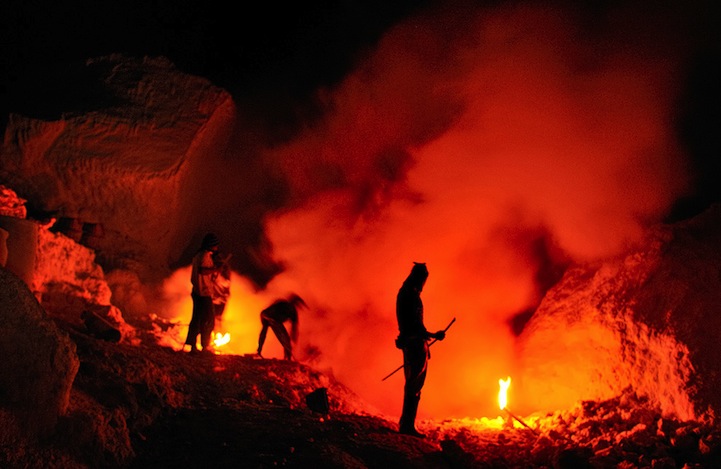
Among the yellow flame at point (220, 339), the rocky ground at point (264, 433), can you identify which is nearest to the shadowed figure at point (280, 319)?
the yellow flame at point (220, 339)

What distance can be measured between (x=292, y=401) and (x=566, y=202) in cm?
519

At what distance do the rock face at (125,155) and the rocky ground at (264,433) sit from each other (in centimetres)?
421

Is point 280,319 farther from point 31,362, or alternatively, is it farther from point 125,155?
point 31,362

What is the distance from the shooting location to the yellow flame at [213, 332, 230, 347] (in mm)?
9562

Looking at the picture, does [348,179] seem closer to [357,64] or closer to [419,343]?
[357,64]

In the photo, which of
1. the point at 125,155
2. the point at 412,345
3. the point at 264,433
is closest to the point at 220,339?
the point at 125,155

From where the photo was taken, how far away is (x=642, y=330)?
6680mm

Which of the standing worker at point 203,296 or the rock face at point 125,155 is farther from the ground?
the rock face at point 125,155

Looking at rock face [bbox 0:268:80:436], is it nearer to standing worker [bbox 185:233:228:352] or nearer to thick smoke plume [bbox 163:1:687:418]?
standing worker [bbox 185:233:228:352]

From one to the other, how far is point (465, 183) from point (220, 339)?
5.40 m

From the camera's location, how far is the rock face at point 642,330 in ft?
19.4

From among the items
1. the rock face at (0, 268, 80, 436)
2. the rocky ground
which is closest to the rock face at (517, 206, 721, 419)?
the rocky ground

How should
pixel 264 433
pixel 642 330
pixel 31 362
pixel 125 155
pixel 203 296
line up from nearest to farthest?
1. pixel 31 362
2. pixel 264 433
3. pixel 642 330
4. pixel 203 296
5. pixel 125 155

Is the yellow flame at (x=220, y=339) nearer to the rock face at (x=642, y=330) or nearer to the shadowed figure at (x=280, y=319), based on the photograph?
the shadowed figure at (x=280, y=319)
